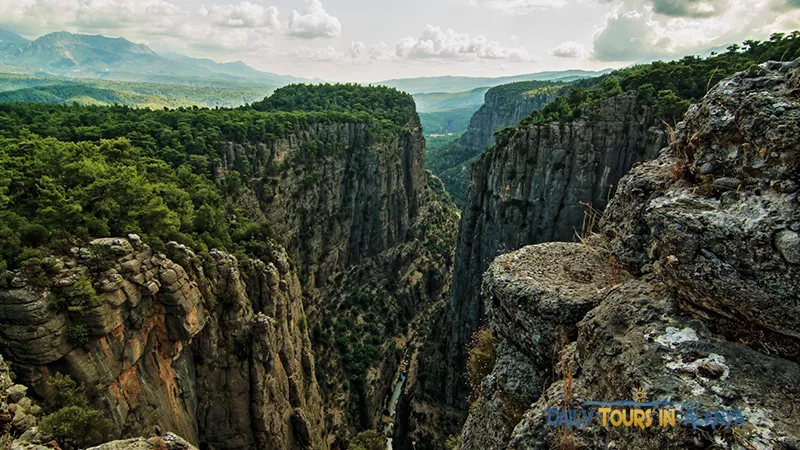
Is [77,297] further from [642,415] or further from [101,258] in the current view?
[642,415]

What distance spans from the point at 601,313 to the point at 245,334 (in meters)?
28.3

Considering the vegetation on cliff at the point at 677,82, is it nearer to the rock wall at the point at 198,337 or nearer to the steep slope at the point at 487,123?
the rock wall at the point at 198,337

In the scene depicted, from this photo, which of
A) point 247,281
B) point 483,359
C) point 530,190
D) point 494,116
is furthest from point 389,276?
point 494,116

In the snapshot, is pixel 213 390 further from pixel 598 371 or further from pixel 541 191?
pixel 541 191

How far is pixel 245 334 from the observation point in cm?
3111

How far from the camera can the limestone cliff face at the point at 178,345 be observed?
19625 millimetres

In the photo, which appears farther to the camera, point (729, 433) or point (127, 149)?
point (127, 149)

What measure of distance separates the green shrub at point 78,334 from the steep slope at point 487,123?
444ft

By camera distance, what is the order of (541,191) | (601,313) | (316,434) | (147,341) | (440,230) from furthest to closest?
(440,230)
(541,191)
(316,434)
(147,341)
(601,313)

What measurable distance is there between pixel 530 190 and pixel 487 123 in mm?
150133

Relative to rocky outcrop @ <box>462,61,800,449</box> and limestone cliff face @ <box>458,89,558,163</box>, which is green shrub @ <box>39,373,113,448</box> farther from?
limestone cliff face @ <box>458,89,558,163</box>

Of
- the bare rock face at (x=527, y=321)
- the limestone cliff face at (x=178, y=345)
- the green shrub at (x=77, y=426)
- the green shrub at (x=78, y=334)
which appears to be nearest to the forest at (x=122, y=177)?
the limestone cliff face at (x=178, y=345)

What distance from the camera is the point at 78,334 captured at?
20.3 meters

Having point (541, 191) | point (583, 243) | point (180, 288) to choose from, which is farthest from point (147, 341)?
point (541, 191)
